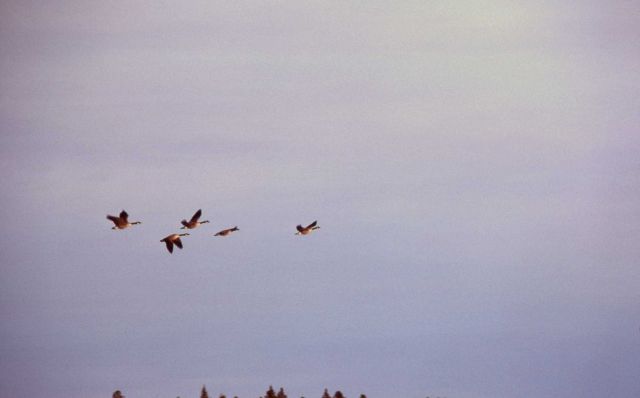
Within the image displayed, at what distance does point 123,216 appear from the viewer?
180 metres

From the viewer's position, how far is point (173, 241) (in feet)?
611

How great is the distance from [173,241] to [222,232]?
30.8 ft

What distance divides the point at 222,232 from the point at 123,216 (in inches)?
671

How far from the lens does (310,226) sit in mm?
190750

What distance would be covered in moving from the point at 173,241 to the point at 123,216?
26.1 ft

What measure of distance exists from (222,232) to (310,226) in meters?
9.11

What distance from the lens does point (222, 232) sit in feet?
639

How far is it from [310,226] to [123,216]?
63.2ft

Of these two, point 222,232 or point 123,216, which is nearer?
point 123,216
